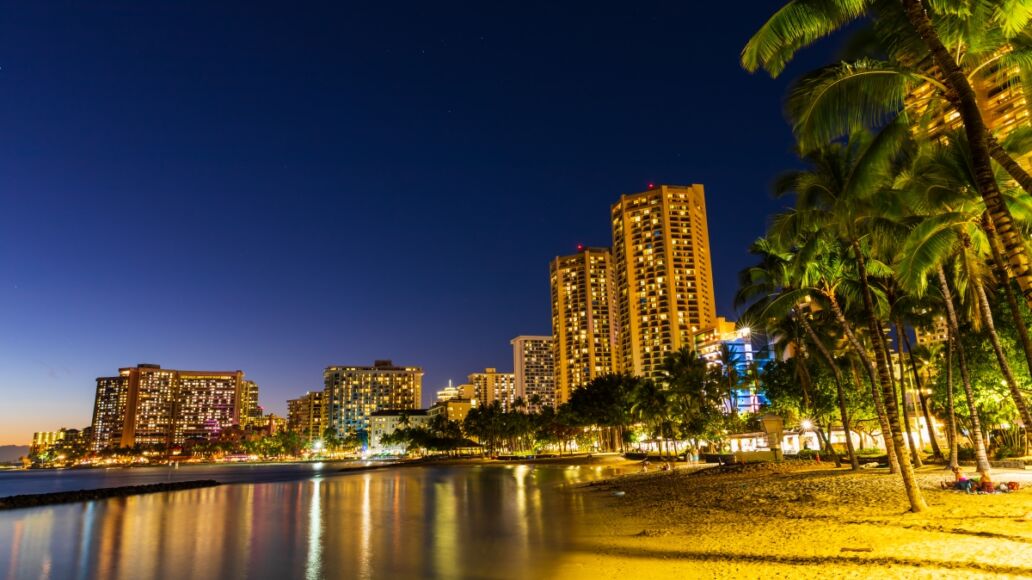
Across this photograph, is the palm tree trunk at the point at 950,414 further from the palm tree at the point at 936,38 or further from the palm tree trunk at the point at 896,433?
the palm tree at the point at 936,38

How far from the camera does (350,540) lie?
2662 cm

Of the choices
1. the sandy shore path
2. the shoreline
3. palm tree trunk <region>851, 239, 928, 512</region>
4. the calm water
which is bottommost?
the shoreline

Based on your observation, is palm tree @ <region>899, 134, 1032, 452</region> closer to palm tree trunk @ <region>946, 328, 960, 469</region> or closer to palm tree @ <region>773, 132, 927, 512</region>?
palm tree @ <region>773, 132, 927, 512</region>

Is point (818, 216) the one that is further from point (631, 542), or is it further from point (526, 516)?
point (526, 516)

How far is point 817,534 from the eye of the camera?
16578mm

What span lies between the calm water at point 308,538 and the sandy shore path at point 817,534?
2.55 meters

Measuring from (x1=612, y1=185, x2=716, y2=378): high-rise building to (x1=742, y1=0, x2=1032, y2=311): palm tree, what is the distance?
159353 millimetres

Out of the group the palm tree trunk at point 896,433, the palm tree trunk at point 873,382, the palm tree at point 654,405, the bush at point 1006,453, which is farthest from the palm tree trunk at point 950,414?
the palm tree at point 654,405

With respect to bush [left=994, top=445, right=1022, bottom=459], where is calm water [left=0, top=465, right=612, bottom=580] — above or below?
below

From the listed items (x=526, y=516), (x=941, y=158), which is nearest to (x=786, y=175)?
(x=941, y=158)

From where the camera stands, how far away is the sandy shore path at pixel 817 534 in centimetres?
1236

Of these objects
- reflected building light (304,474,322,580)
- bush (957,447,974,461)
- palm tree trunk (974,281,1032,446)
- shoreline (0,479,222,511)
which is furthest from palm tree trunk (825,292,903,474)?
shoreline (0,479,222,511)

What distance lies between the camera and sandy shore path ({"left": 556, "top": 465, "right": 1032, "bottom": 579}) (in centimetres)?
1236

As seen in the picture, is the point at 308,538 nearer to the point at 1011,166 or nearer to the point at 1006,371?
the point at 1006,371
